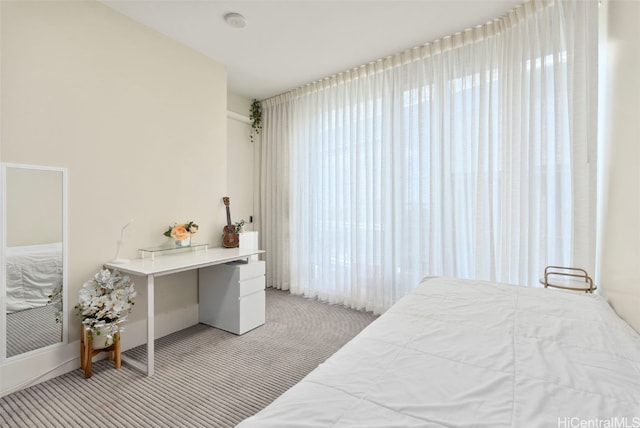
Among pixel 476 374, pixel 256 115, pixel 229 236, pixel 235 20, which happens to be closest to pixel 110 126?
pixel 235 20

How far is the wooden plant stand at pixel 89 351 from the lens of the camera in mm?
2004

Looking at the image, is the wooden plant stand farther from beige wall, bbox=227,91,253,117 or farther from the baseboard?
beige wall, bbox=227,91,253,117

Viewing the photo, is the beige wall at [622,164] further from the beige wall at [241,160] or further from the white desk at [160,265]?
the beige wall at [241,160]

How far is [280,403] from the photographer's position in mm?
759

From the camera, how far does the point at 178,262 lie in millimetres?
2350

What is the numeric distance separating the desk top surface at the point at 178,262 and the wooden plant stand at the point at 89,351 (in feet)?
1.60

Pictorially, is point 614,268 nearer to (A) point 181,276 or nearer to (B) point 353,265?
(B) point 353,265

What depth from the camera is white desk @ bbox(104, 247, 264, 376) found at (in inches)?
79.3

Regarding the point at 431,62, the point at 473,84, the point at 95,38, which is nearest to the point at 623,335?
the point at 473,84

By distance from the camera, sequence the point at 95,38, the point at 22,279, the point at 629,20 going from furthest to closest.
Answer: the point at 95,38
the point at 22,279
the point at 629,20

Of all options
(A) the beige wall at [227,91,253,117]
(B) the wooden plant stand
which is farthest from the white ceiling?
(B) the wooden plant stand

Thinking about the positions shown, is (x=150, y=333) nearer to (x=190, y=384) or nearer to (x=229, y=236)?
(x=190, y=384)

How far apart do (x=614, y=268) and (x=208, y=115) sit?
360 cm

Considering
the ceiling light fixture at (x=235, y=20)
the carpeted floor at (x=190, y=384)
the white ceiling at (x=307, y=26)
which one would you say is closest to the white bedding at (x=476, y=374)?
the carpeted floor at (x=190, y=384)
